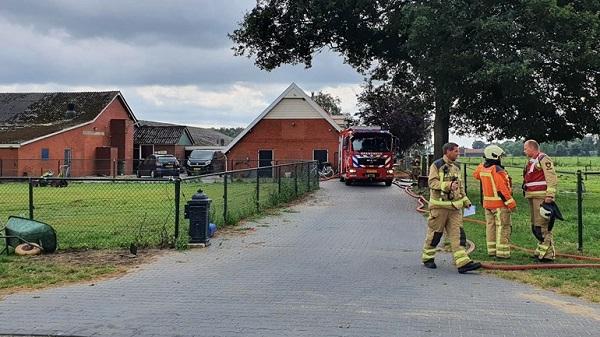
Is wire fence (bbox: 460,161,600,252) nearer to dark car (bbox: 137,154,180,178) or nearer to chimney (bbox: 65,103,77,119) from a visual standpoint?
dark car (bbox: 137,154,180,178)

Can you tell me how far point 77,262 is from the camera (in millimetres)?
9086

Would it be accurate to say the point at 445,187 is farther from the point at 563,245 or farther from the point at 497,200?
the point at 563,245

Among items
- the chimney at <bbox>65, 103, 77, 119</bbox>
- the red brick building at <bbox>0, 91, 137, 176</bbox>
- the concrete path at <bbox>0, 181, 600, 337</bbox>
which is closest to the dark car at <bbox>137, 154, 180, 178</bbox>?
the red brick building at <bbox>0, 91, 137, 176</bbox>

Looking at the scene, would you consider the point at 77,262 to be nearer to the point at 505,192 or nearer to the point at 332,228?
the point at 332,228

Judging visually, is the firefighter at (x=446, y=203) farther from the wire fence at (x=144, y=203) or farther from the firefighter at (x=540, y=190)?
the wire fence at (x=144, y=203)

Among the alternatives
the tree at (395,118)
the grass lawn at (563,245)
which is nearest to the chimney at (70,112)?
the tree at (395,118)

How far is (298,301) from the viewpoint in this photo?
263 inches

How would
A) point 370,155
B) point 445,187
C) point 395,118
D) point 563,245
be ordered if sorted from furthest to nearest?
point 395,118, point 370,155, point 563,245, point 445,187

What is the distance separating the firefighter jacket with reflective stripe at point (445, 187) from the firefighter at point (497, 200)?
90cm

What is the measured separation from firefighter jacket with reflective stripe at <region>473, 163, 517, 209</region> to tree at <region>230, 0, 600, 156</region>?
24.8 feet

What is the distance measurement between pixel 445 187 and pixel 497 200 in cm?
132

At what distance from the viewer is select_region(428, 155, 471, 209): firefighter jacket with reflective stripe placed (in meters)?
8.59

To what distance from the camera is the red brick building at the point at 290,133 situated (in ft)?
146

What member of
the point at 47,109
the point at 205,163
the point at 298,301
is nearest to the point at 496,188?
the point at 298,301
